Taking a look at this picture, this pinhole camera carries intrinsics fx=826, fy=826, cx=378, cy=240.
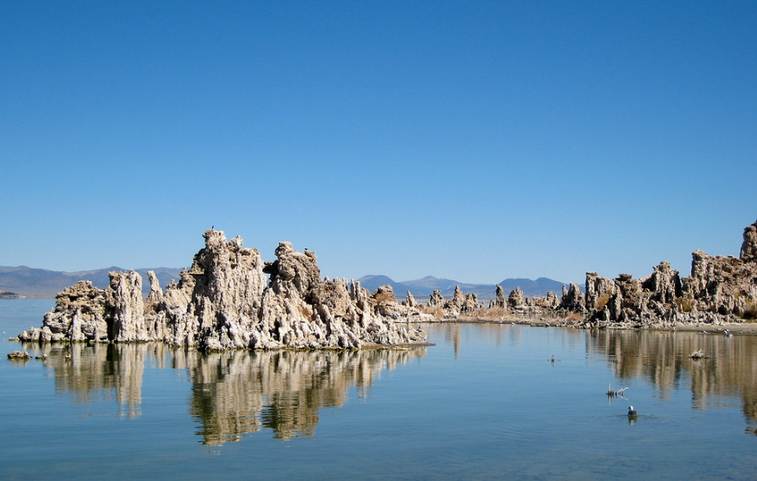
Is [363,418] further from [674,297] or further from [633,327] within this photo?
[674,297]

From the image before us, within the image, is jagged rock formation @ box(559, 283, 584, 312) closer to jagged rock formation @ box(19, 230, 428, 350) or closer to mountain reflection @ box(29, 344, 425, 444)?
jagged rock formation @ box(19, 230, 428, 350)

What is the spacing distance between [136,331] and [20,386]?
32.7m

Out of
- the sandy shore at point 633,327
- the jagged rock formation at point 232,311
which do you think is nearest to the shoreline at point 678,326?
the sandy shore at point 633,327

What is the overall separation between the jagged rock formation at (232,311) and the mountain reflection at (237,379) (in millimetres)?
3125

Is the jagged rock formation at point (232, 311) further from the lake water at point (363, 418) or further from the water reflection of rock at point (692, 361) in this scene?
the water reflection of rock at point (692, 361)

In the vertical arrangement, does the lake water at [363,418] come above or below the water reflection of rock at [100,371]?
below

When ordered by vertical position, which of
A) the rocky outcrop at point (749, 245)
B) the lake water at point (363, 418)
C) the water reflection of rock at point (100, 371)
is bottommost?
the lake water at point (363, 418)

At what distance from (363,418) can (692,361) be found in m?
45.7

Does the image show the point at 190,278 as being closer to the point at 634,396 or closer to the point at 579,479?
the point at 634,396

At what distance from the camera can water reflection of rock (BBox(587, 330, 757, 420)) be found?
55938mm

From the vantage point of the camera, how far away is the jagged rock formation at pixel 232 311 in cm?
8181

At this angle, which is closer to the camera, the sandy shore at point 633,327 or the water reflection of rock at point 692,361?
the water reflection of rock at point 692,361

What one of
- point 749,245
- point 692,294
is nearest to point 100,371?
point 692,294

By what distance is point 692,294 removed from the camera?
152500 millimetres
